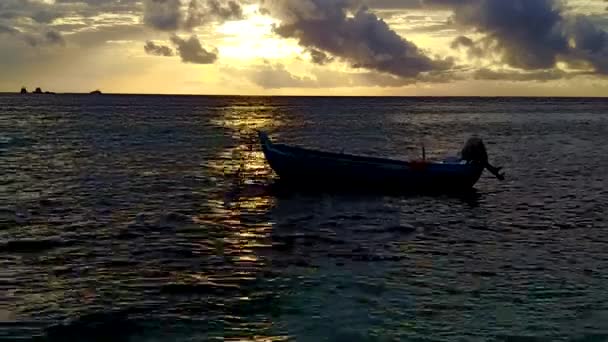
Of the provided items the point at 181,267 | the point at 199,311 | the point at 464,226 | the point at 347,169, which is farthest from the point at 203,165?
the point at 199,311

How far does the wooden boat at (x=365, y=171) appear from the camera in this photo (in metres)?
29.1

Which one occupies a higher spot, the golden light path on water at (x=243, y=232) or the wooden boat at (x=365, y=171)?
the wooden boat at (x=365, y=171)

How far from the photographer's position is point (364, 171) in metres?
29.1

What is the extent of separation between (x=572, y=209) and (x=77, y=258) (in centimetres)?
1950

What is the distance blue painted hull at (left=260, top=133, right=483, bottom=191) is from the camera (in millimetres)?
29062

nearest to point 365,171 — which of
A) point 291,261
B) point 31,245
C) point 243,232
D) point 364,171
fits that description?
point 364,171

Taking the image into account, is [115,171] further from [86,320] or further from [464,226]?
[86,320]

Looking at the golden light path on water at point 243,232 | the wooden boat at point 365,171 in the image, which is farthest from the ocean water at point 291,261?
the wooden boat at point 365,171

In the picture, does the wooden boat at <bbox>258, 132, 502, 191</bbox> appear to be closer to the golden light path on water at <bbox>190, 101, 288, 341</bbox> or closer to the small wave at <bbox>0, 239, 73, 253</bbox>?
the golden light path on water at <bbox>190, 101, 288, 341</bbox>

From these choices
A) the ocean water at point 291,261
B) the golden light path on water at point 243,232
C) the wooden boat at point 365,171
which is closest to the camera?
the ocean water at point 291,261

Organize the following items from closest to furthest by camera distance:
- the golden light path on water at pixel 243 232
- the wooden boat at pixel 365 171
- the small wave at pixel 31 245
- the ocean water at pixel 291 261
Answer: the ocean water at pixel 291 261, the golden light path on water at pixel 243 232, the small wave at pixel 31 245, the wooden boat at pixel 365 171

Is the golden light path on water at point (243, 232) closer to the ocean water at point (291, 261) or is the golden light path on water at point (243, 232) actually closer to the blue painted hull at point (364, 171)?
the ocean water at point (291, 261)

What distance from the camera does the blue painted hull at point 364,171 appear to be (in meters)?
29.1

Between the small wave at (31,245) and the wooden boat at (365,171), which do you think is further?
the wooden boat at (365,171)
